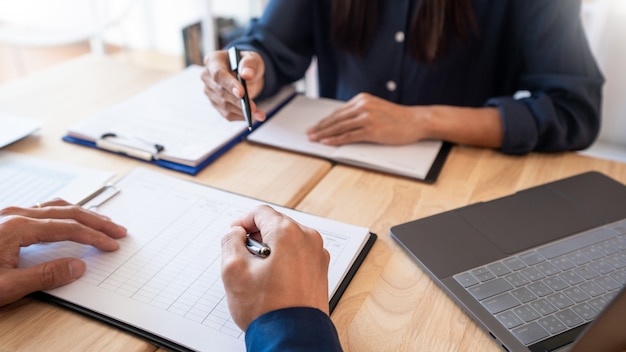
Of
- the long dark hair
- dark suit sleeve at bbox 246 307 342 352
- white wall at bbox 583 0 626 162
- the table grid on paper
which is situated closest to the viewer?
dark suit sleeve at bbox 246 307 342 352

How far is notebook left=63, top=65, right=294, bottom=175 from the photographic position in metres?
0.92

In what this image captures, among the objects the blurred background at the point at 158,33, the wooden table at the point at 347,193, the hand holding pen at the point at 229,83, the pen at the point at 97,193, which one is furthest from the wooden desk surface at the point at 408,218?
→ the blurred background at the point at 158,33

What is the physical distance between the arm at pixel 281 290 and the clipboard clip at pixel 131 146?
1.25ft

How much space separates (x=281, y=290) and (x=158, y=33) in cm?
275

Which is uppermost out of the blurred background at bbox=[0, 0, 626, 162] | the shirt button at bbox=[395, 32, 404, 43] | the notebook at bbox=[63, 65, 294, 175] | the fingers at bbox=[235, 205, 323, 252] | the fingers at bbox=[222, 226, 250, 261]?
the shirt button at bbox=[395, 32, 404, 43]

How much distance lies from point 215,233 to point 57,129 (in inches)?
20.3

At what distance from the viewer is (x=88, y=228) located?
680 millimetres

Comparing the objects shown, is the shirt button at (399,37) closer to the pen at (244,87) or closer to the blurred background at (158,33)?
the pen at (244,87)

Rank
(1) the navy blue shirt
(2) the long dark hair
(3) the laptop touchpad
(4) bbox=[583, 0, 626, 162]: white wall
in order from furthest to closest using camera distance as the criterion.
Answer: (4) bbox=[583, 0, 626, 162]: white wall, (2) the long dark hair, (1) the navy blue shirt, (3) the laptop touchpad

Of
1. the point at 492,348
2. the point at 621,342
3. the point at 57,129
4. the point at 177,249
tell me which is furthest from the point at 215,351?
the point at 57,129

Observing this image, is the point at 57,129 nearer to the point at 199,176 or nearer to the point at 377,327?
the point at 199,176

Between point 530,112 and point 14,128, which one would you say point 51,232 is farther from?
point 530,112

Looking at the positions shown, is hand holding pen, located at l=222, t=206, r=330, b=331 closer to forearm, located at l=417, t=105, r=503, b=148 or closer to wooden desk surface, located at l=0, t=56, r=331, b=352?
wooden desk surface, located at l=0, t=56, r=331, b=352

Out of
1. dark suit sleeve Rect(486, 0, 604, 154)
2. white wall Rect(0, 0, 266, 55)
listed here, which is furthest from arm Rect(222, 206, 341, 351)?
white wall Rect(0, 0, 266, 55)
